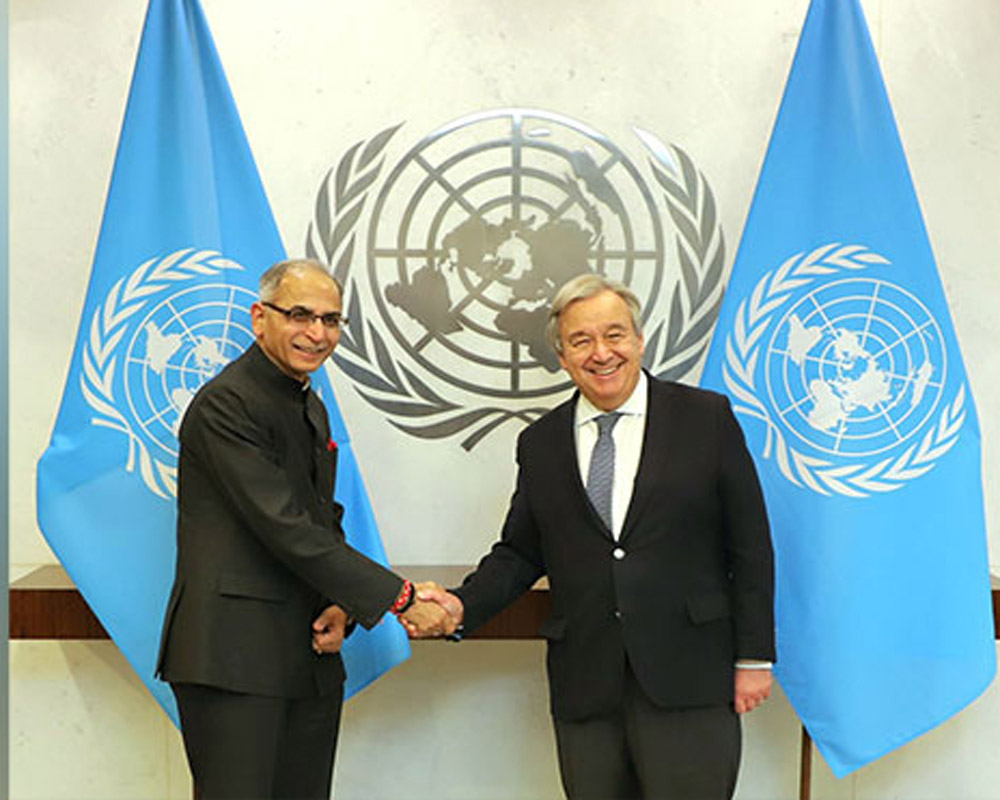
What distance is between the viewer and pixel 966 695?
2.58 metres

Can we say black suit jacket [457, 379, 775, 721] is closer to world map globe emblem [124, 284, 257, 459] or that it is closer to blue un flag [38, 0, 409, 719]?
blue un flag [38, 0, 409, 719]

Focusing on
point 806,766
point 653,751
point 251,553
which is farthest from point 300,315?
point 806,766

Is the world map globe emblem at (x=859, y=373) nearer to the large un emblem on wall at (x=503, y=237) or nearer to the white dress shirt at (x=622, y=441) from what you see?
the large un emblem on wall at (x=503, y=237)

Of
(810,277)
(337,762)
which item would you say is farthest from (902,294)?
(337,762)

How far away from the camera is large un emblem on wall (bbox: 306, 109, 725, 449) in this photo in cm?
289

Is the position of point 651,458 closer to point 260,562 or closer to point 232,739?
point 260,562

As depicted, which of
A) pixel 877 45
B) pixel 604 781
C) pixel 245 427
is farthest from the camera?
pixel 877 45

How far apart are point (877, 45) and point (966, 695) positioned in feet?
5.48

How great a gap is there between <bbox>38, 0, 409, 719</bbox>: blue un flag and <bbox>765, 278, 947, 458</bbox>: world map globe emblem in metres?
1.13

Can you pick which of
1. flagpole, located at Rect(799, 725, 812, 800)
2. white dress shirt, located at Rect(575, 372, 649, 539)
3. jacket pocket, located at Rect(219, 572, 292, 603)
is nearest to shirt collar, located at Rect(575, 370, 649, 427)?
white dress shirt, located at Rect(575, 372, 649, 539)

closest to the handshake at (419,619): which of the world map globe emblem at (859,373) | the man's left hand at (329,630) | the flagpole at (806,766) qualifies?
the man's left hand at (329,630)

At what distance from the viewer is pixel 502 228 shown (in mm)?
2895

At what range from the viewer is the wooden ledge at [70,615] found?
2576mm

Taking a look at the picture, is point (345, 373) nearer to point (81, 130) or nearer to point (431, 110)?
point (431, 110)
